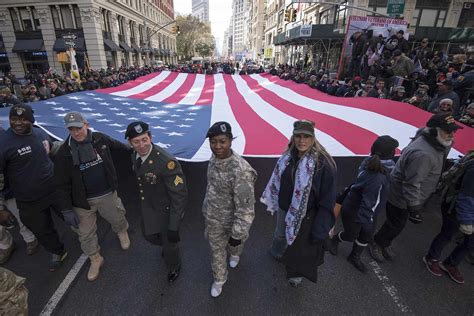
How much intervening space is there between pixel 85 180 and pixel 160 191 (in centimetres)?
79

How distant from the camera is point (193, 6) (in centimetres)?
19675

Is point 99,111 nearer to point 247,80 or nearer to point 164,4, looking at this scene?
point 247,80

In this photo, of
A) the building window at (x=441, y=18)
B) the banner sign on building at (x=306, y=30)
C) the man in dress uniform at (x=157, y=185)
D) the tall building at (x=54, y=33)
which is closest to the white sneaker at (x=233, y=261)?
the man in dress uniform at (x=157, y=185)

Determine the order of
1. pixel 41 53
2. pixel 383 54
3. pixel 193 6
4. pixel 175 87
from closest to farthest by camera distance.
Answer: pixel 383 54
pixel 175 87
pixel 41 53
pixel 193 6

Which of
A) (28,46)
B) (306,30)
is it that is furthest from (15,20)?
(306,30)

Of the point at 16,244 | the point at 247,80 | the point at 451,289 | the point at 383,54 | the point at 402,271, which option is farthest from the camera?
the point at 247,80

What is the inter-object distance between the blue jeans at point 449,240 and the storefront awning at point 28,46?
92.9 ft

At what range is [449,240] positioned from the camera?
2.53 metres

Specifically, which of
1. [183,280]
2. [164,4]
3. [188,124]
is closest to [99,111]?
[188,124]

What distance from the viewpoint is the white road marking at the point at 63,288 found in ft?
7.14

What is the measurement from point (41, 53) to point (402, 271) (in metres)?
28.5

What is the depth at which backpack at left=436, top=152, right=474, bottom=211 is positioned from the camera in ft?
7.55

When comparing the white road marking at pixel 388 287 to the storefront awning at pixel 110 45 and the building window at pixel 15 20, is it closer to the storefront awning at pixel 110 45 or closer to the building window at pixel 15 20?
the storefront awning at pixel 110 45

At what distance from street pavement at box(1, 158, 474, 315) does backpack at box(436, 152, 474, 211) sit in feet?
2.81
